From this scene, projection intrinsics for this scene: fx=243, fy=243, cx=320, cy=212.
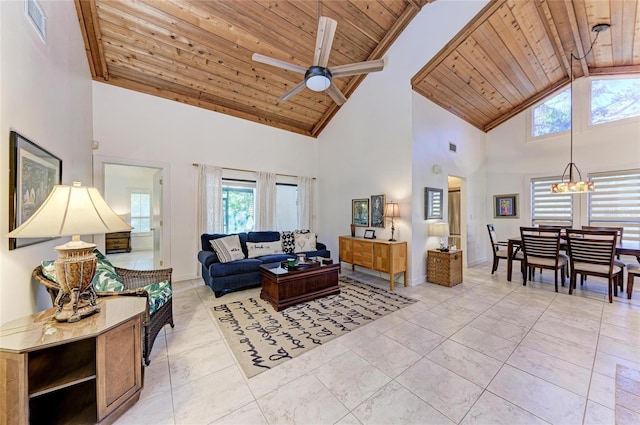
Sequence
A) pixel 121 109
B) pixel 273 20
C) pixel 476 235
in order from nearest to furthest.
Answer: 1. pixel 273 20
2. pixel 121 109
3. pixel 476 235

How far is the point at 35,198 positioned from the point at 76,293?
0.84m

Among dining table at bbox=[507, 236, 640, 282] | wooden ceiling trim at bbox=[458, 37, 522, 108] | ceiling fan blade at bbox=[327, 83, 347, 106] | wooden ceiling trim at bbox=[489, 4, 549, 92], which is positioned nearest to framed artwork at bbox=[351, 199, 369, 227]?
ceiling fan blade at bbox=[327, 83, 347, 106]

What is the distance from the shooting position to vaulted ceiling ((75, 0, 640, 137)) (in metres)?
3.33

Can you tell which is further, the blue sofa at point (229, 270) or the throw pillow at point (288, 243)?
the throw pillow at point (288, 243)

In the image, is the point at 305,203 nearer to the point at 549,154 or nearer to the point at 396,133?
the point at 396,133

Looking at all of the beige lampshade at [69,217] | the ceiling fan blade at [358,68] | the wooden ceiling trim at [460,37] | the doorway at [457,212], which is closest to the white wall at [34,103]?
the beige lampshade at [69,217]

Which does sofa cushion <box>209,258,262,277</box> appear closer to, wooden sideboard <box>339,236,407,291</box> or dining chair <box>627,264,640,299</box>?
wooden sideboard <box>339,236,407,291</box>

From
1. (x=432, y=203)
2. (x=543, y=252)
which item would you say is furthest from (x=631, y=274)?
(x=432, y=203)

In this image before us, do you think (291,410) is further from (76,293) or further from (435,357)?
(76,293)

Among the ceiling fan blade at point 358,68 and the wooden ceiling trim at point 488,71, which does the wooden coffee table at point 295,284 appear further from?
the wooden ceiling trim at point 488,71

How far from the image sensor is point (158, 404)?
1622 millimetres

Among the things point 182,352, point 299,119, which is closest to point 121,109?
point 299,119

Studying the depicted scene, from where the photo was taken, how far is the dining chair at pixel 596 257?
3352 millimetres

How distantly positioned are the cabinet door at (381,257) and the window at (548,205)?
4.16 meters
